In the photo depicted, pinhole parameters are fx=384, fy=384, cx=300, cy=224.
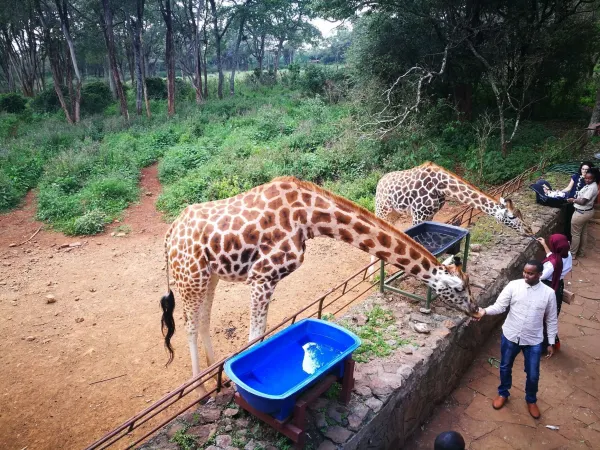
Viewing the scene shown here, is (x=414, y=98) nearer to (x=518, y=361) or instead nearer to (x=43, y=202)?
(x=518, y=361)

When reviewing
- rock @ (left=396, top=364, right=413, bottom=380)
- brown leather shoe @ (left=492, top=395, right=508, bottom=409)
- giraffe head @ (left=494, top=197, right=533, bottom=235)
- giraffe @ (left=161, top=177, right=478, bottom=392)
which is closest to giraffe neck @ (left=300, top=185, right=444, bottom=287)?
giraffe @ (left=161, top=177, right=478, bottom=392)

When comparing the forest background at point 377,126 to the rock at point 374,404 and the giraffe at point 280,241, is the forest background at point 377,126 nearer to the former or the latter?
the giraffe at point 280,241

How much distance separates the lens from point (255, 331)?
437 cm

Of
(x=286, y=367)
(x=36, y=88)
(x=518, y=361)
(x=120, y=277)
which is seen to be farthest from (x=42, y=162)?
(x=36, y=88)

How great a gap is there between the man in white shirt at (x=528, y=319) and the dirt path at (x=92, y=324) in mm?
3432

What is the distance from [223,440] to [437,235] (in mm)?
3856

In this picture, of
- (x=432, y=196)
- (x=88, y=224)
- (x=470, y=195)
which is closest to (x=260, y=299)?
(x=432, y=196)

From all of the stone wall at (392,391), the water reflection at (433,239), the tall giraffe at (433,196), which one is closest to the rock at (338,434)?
the stone wall at (392,391)

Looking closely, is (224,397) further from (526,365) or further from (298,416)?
(526,365)

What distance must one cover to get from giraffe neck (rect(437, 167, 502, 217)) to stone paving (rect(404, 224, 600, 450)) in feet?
6.55

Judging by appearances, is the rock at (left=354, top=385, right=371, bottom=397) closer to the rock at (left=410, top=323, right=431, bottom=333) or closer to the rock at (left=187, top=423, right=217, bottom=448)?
the rock at (left=410, top=323, right=431, bottom=333)

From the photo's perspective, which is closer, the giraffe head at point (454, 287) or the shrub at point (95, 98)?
the giraffe head at point (454, 287)

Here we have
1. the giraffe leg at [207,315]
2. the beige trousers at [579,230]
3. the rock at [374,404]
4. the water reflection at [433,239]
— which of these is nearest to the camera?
the rock at [374,404]

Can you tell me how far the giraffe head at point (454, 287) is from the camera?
414 cm
